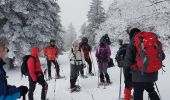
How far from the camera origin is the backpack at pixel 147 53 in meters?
6.77

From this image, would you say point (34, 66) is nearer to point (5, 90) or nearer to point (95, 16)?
point (5, 90)

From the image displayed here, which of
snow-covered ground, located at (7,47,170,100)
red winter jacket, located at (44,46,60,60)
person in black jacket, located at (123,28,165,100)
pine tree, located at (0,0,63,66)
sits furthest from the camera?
pine tree, located at (0,0,63,66)

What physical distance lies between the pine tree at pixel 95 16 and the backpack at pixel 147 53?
4675 centimetres

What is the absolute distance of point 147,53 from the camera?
6773mm

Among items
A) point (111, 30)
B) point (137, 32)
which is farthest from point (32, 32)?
point (137, 32)

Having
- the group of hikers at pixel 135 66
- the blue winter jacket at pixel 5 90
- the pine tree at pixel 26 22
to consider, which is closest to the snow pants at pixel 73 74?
the group of hikers at pixel 135 66

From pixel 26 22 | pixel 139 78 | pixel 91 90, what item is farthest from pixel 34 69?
pixel 26 22

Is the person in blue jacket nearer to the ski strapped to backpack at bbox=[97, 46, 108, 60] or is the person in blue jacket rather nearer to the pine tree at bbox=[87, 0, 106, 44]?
the ski strapped to backpack at bbox=[97, 46, 108, 60]

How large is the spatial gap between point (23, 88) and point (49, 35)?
20587mm

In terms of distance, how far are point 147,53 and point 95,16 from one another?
47.5 metres

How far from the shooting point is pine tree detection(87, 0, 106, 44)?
53875mm

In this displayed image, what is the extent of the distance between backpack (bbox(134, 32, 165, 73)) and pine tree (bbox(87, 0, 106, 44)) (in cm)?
4675

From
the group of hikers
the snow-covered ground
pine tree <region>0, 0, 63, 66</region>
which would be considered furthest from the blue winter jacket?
pine tree <region>0, 0, 63, 66</region>

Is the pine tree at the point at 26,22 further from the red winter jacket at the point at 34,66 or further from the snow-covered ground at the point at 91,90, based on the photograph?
the red winter jacket at the point at 34,66
